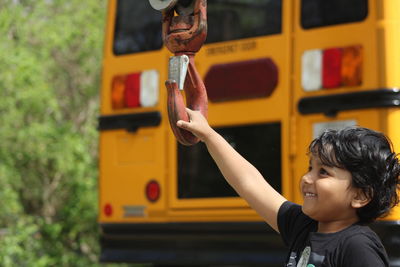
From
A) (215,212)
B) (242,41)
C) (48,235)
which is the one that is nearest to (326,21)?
(242,41)

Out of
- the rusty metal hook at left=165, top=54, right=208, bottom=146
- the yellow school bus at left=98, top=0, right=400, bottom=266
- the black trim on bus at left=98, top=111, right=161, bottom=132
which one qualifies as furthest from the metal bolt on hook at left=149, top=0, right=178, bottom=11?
the black trim on bus at left=98, top=111, right=161, bottom=132

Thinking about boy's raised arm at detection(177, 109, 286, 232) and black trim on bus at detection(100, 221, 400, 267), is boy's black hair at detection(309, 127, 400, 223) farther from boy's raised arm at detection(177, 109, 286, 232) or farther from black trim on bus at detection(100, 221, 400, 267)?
black trim on bus at detection(100, 221, 400, 267)

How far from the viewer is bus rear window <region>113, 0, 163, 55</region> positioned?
6.29 meters

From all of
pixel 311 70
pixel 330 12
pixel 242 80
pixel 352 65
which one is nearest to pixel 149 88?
pixel 242 80

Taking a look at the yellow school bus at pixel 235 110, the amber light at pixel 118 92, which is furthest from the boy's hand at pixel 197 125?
the amber light at pixel 118 92

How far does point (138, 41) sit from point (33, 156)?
305 cm

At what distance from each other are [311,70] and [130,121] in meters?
1.48

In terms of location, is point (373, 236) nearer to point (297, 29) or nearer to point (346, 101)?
point (346, 101)

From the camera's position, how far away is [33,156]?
9094 mm

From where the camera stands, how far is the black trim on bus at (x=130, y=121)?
241 inches

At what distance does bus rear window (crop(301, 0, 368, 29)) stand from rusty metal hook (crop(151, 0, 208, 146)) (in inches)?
109

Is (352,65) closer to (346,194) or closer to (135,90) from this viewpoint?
(135,90)

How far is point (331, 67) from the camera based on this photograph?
17.0 feet

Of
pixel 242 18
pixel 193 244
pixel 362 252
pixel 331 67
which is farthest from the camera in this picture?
pixel 193 244
